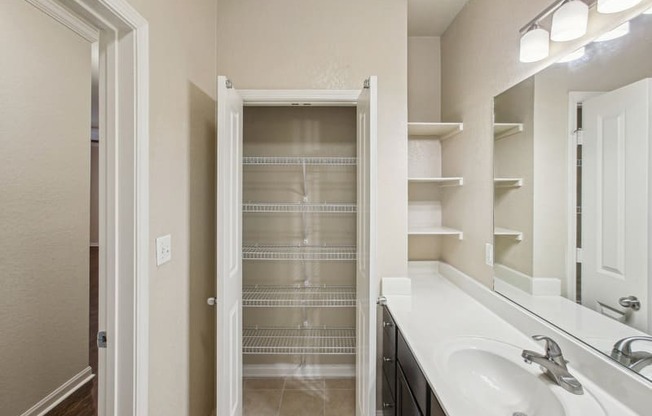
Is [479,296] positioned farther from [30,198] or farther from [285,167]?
[30,198]

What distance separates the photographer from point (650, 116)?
811 mm

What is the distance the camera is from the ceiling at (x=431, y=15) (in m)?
1.97

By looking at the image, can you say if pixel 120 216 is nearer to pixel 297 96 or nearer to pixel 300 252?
pixel 297 96

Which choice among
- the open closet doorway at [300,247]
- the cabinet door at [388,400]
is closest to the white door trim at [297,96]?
the open closet doorway at [300,247]

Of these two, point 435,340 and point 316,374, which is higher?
point 435,340

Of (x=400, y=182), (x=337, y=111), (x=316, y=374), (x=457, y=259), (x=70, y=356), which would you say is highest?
(x=337, y=111)

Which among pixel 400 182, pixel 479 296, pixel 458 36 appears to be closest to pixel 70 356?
pixel 400 182

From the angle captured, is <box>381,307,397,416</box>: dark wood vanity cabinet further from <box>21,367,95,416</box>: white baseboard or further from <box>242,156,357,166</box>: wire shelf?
<box>21,367,95,416</box>: white baseboard

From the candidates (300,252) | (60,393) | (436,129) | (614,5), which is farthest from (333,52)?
(60,393)

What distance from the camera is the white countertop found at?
0.91m

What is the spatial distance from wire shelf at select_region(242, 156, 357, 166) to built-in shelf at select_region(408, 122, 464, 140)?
1.61ft

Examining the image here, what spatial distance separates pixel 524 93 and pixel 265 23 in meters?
1.57

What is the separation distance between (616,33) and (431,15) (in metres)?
1.44

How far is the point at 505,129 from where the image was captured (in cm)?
152
